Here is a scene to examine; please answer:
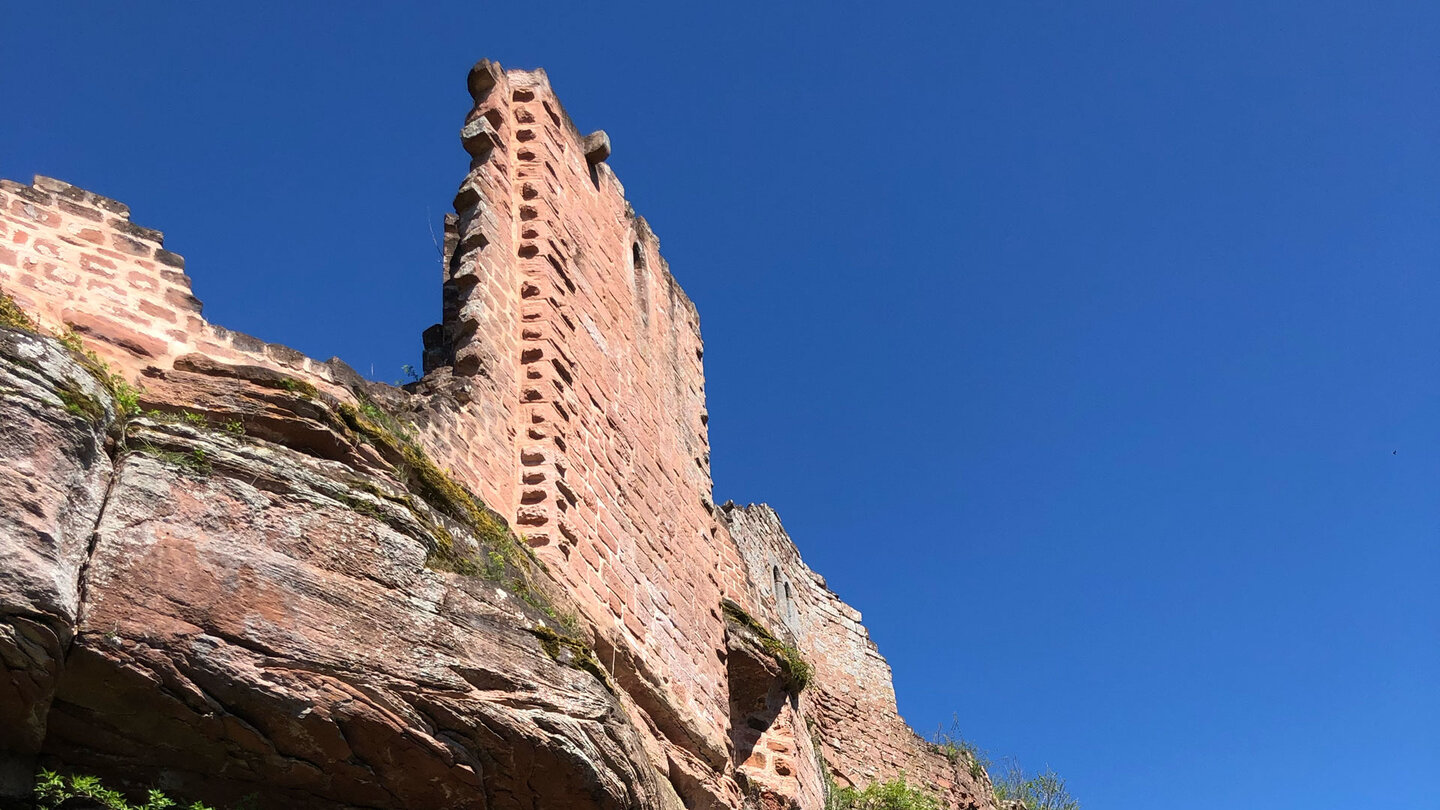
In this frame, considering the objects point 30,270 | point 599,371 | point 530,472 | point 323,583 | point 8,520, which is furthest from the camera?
point 599,371

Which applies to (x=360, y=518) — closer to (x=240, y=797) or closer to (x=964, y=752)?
(x=240, y=797)

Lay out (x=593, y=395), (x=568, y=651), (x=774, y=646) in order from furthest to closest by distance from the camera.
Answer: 1. (x=774, y=646)
2. (x=593, y=395)
3. (x=568, y=651)

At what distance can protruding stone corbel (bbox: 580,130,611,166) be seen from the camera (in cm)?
1123


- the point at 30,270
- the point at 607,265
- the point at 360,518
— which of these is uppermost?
the point at 607,265

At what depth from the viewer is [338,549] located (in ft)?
19.8

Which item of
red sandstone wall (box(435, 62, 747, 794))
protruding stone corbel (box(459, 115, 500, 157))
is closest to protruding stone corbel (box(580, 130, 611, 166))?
red sandstone wall (box(435, 62, 747, 794))

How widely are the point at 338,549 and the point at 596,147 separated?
18.9 ft

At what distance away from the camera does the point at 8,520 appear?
16.3ft

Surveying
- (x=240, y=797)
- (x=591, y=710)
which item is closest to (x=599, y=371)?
(x=591, y=710)

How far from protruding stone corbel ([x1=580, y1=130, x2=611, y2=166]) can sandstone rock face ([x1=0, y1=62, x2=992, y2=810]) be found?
1192 mm

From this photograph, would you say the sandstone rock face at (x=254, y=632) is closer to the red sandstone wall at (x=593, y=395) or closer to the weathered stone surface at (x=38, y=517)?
the weathered stone surface at (x=38, y=517)

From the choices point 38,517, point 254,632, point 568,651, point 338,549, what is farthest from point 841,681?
point 38,517

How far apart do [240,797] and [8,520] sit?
1.39 metres

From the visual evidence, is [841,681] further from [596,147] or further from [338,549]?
[338,549]
